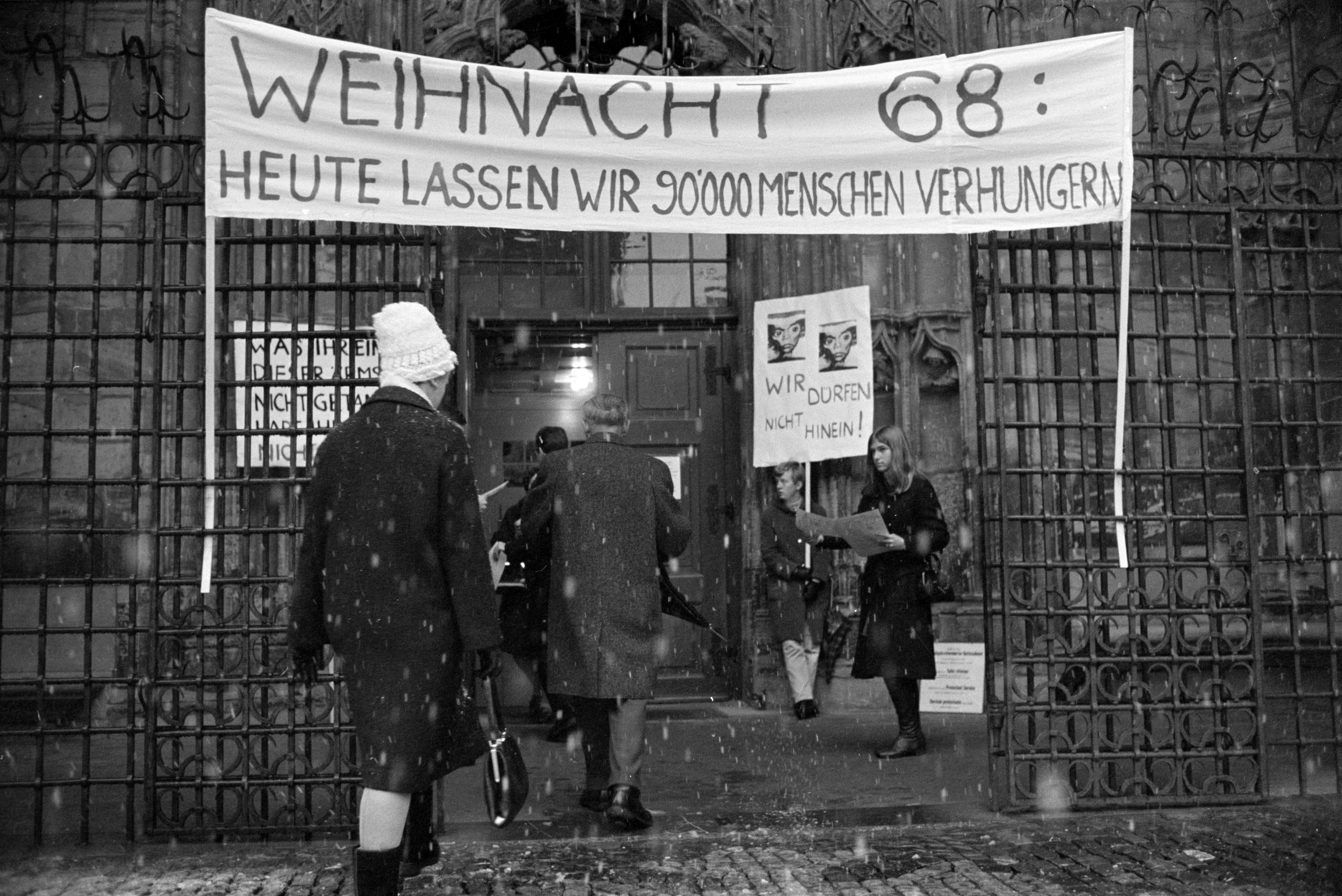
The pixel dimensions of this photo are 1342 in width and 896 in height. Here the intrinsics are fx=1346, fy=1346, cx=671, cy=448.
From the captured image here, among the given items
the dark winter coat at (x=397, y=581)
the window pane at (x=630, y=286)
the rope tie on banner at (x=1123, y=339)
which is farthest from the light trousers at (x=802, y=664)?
the dark winter coat at (x=397, y=581)

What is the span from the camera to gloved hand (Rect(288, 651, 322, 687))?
185 inches

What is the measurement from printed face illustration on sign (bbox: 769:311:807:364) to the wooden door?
1008 millimetres

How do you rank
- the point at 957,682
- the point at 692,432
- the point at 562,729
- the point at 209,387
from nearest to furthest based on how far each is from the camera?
1. the point at 209,387
2. the point at 562,729
3. the point at 957,682
4. the point at 692,432

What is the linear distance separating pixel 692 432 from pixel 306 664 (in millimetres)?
6483

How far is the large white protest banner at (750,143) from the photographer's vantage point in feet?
20.5

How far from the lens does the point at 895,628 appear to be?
8219mm

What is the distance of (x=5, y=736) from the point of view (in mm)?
6406

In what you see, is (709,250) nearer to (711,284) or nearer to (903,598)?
(711,284)

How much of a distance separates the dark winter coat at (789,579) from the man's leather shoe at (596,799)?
11.5 feet

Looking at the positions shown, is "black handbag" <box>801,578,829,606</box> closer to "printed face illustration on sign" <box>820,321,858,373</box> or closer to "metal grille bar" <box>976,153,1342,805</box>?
"printed face illustration on sign" <box>820,321,858,373</box>

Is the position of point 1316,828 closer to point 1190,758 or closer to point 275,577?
point 1190,758

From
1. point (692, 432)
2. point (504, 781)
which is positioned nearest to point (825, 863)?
point (504, 781)

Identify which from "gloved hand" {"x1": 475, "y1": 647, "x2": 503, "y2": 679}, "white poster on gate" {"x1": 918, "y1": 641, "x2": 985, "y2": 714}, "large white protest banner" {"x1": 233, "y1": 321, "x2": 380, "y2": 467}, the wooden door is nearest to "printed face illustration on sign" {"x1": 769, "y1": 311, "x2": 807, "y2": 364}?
the wooden door

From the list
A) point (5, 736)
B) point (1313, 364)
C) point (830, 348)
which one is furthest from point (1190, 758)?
point (5, 736)
